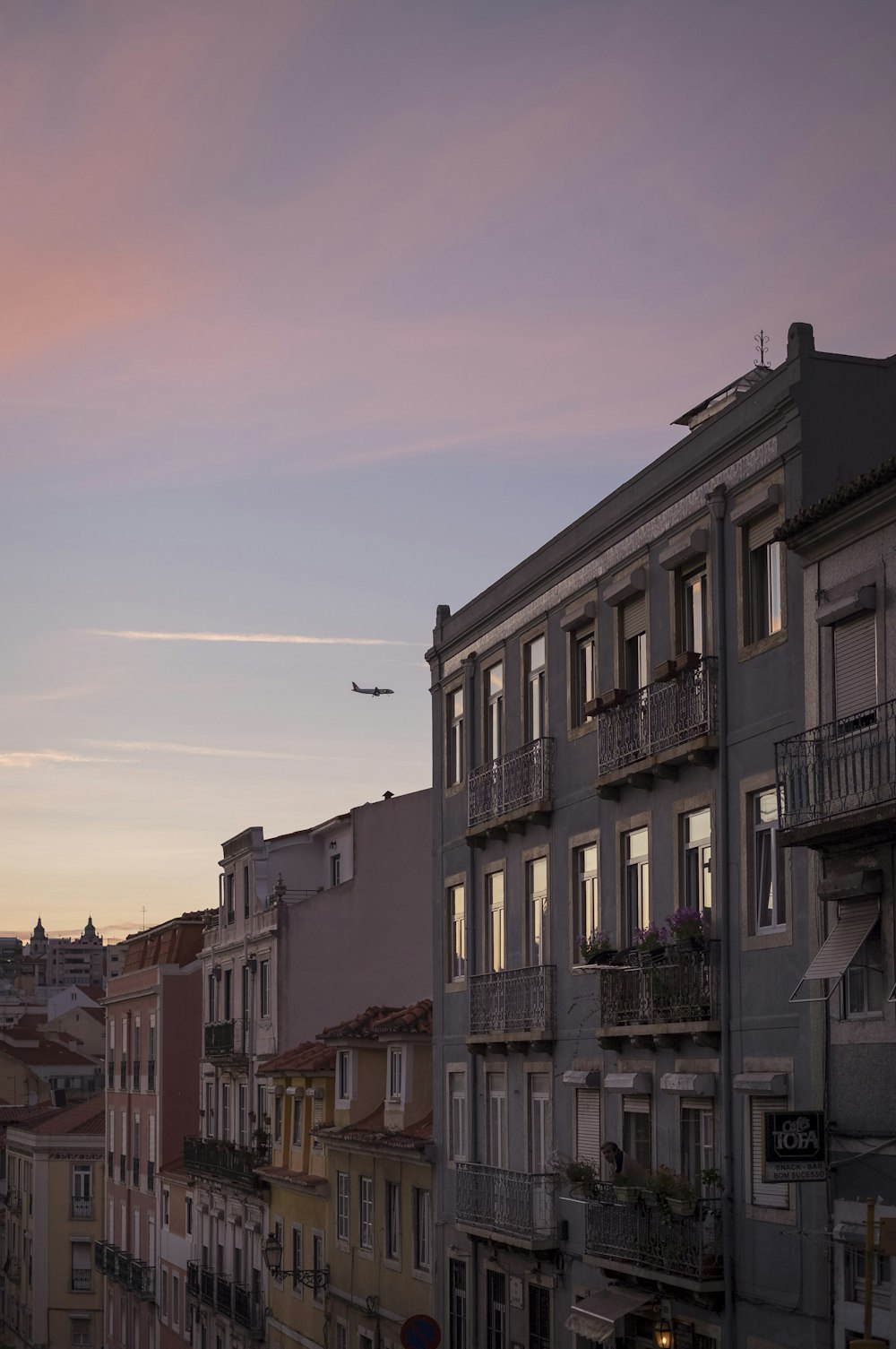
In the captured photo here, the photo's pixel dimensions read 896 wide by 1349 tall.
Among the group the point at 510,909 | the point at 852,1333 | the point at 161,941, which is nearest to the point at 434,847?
the point at 510,909

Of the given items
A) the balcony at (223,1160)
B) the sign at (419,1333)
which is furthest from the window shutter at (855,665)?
the balcony at (223,1160)

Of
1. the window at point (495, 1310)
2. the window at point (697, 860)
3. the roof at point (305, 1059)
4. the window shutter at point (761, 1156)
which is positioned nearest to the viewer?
the window shutter at point (761, 1156)

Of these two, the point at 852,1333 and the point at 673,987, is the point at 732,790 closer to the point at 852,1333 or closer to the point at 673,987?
the point at 673,987

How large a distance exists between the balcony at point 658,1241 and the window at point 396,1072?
12.0 m

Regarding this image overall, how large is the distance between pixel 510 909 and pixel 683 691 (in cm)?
865

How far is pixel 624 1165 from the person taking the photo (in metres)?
26.9

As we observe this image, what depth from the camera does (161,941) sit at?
70625mm

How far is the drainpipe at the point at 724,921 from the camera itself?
24.2m

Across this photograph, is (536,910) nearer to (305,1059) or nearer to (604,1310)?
(604,1310)

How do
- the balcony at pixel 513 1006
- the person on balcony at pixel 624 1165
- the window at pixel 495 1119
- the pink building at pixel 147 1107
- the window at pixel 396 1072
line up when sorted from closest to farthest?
the person on balcony at pixel 624 1165 < the balcony at pixel 513 1006 < the window at pixel 495 1119 < the window at pixel 396 1072 < the pink building at pixel 147 1107

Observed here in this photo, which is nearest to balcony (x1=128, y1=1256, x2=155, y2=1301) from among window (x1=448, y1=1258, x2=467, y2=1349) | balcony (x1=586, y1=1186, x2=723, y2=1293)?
window (x1=448, y1=1258, x2=467, y2=1349)

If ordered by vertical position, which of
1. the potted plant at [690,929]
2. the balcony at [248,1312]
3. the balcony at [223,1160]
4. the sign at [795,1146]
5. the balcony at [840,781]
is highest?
the balcony at [840,781]

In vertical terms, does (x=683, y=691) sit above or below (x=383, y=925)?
above

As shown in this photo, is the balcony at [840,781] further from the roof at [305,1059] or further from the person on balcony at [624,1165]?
the roof at [305,1059]
